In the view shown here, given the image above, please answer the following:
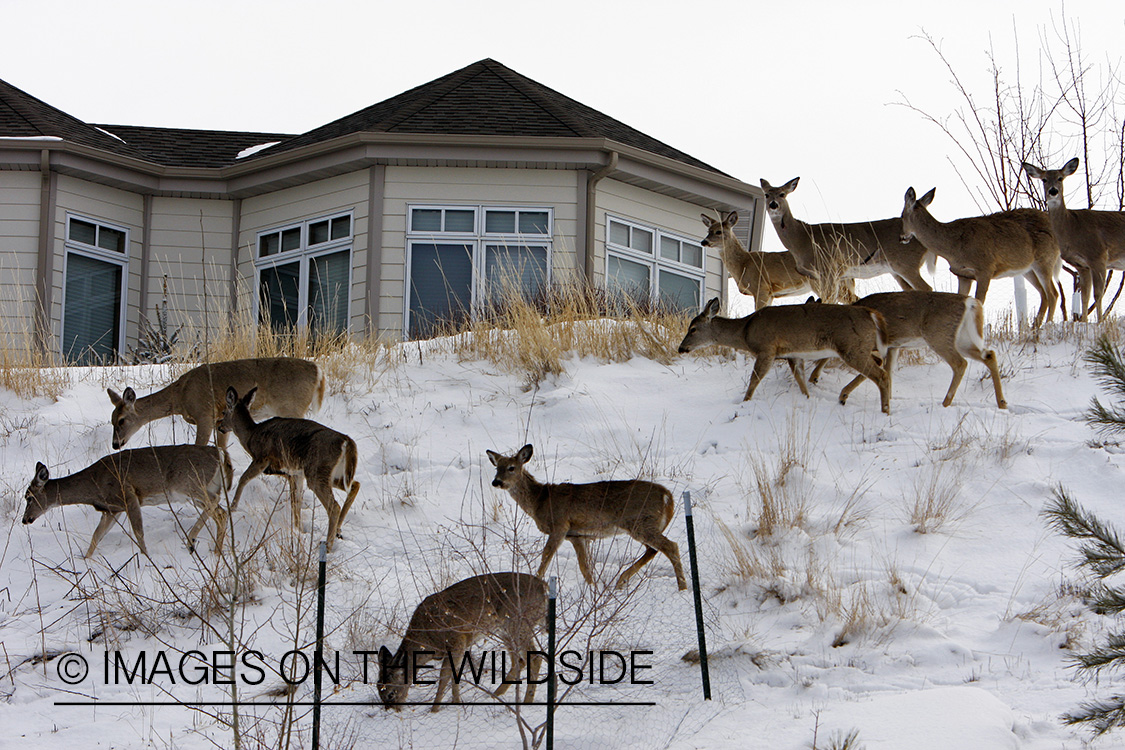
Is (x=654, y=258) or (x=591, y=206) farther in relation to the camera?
(x=654, y=258)

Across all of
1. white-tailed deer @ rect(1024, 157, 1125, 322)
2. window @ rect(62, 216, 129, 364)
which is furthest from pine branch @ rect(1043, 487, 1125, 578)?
window @ rect(62, 216, 129, 364)

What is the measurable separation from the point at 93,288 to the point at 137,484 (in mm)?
10447

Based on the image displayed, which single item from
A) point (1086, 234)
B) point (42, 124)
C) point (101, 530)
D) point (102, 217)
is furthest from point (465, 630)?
point (42, 124)

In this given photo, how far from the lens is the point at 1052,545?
7.92 metres

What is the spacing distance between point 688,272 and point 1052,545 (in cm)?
1145

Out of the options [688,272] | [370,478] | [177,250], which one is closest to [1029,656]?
[370,478]

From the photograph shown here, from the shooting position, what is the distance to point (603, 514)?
7438 mm

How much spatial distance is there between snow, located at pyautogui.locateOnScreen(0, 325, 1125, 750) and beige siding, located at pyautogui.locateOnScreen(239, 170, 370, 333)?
180 inches

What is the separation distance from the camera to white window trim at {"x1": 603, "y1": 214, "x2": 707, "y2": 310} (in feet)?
57.4

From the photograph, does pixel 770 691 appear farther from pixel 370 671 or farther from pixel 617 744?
pixel 370 671

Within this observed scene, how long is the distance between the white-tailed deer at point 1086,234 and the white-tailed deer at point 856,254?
1.40 metres

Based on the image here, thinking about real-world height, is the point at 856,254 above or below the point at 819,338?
above

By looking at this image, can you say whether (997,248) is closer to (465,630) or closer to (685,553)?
(685,553)

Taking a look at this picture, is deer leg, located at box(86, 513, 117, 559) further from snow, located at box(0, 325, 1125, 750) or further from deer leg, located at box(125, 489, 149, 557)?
deer leg, located at box(125, 489, 149, 557)
